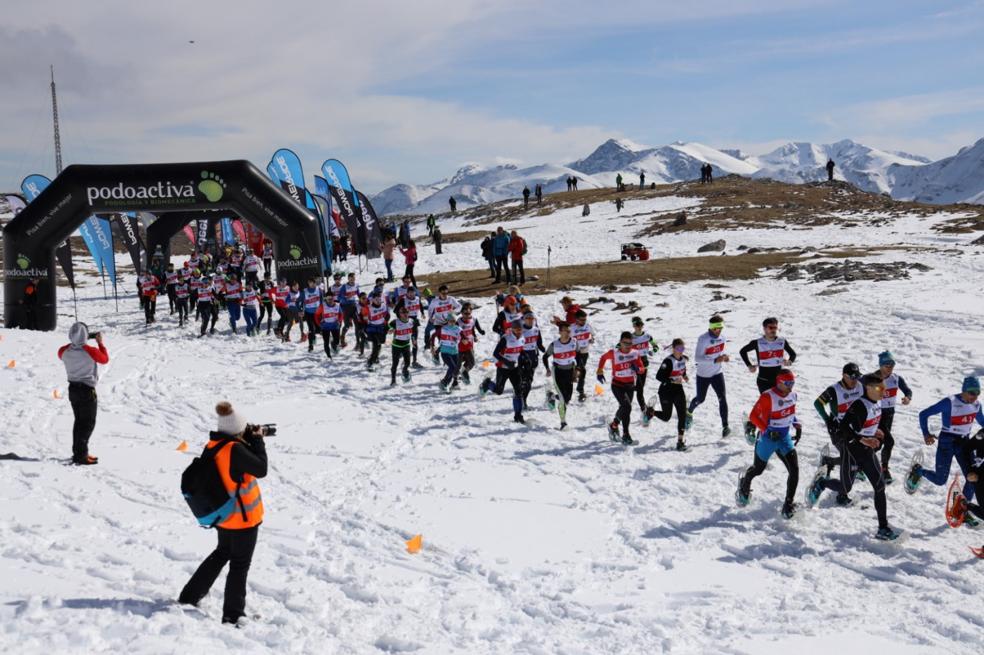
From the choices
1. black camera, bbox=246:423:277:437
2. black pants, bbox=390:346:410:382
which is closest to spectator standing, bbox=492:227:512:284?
black pants, bbox=390:346:410:382

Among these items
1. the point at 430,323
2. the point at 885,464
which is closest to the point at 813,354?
the point at 885,464

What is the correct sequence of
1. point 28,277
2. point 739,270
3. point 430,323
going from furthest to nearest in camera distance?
1. point 739,270
2. point 28,277
3. point 430,323

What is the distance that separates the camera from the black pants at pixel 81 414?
9.09 meters

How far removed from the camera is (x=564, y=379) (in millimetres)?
11680

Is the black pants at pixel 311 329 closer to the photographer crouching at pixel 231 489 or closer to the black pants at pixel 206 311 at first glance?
the black pants at pixel 206 311

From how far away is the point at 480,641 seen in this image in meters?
5.84

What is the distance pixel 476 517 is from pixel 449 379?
19.4ft

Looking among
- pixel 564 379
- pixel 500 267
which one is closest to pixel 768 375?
pixel 564 379

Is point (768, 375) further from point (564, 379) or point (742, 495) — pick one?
point (742, 495)

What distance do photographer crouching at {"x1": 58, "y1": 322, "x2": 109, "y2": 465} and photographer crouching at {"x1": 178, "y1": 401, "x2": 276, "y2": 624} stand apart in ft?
14.4

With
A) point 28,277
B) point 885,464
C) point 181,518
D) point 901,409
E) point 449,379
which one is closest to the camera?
point 181,518

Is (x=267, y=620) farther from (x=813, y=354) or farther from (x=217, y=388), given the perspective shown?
(x=813, y=354)

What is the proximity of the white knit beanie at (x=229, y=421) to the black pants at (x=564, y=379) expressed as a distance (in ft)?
23.1

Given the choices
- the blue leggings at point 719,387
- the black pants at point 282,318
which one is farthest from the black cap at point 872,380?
the black pants at point 282,318
